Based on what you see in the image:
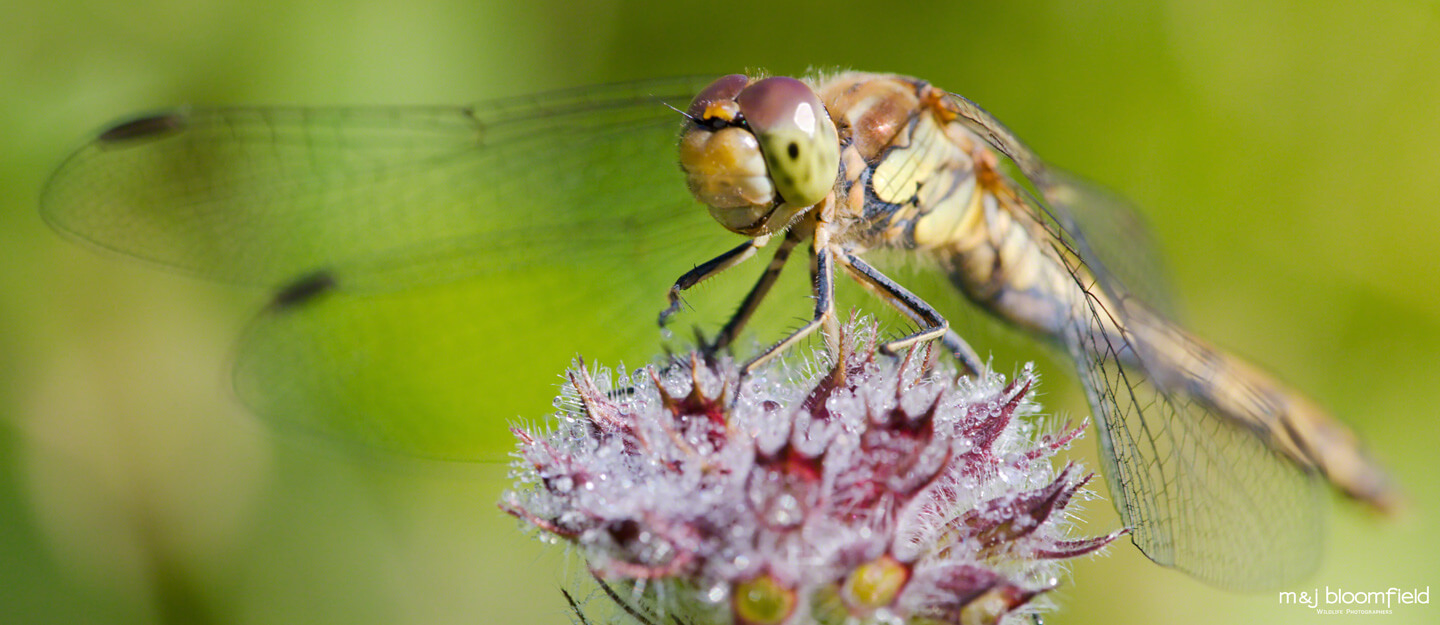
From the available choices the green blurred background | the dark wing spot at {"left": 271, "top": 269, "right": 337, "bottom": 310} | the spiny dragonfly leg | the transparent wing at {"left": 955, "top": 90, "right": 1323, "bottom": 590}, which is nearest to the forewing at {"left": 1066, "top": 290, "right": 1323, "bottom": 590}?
the transparent wing at {"left": 955, "top": 90, "right": 1323, "bottom": 590}

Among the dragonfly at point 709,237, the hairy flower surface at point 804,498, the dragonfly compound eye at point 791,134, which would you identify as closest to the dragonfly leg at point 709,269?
the dragonfly at point 709,237

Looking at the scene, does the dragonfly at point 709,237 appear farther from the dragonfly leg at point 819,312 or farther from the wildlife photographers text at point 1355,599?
the wildlife photographers text at point 1355,599

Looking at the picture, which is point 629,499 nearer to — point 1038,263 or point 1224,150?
point 1038,263

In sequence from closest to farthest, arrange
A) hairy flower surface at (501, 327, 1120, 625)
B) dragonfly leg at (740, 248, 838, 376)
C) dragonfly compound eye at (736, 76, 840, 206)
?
hairy flower surface at (501, 327, 1120, 625) < dragonfly leg at (740, 248, 838, 376) < dragonfly compound eye at (736, 76, 840, 206)

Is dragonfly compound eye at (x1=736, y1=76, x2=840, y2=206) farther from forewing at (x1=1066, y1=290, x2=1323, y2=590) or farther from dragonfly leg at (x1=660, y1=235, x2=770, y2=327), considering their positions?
forewing at (x1=1066, y1=290, x2=1323, y2=590)

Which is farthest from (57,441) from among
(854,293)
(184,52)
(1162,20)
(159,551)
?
(1162,20)

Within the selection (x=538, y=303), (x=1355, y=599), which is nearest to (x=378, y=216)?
(x=538, y=303)

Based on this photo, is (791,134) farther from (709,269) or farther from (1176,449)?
(1176,449)
